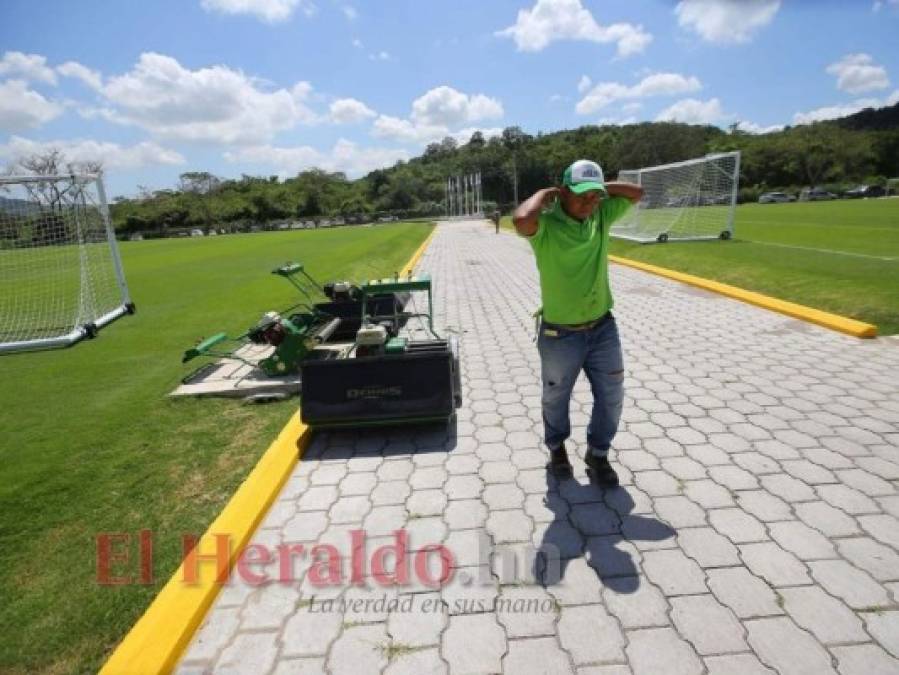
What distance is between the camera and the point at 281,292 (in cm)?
1242

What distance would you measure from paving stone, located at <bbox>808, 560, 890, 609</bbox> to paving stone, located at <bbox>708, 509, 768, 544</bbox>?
294 millimetres

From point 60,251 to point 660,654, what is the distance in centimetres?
1504

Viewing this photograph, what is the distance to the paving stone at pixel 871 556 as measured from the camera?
262cm

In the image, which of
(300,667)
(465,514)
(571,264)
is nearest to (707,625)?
(465,514)

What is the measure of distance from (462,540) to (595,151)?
98560 millimetres

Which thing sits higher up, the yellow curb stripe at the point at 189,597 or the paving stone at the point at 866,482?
the yellow curb stripe at the point at 189,597

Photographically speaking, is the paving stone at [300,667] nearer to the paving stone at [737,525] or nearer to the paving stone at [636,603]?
the paving stone at [636,603]

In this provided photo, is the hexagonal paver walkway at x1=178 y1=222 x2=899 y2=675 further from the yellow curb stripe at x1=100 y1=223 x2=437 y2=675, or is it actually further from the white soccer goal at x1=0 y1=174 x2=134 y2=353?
the white soccer goal at x1=0 y1=174 x2=134 y2=353

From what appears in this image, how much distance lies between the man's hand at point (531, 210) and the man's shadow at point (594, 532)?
5.49 feet

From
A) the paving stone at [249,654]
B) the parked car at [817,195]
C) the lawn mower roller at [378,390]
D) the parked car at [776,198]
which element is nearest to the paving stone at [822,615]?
the paving stone at [249,654]

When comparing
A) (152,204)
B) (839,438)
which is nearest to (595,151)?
(152,204)

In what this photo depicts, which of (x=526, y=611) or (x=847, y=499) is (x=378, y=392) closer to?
(x=526, y=611)

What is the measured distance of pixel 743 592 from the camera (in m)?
2.55

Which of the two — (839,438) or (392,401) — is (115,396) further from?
(839,438)
